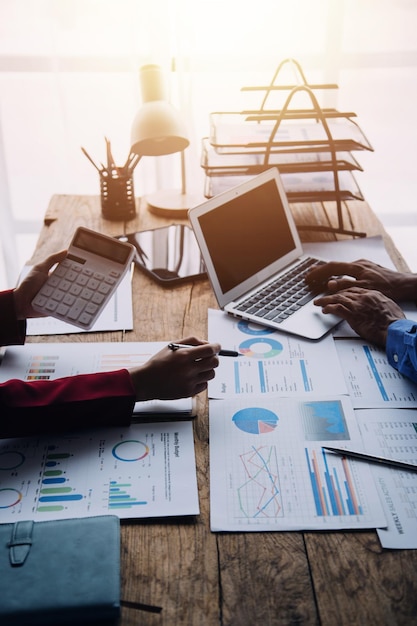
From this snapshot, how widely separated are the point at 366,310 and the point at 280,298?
0.19 m

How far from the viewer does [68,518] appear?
2.75ft

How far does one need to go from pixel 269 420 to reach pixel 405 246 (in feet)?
7.15

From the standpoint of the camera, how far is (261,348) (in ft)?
4.08

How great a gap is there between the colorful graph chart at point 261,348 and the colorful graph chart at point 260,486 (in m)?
0.28

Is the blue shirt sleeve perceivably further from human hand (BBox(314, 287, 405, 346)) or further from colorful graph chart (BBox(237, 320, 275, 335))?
colorful graph chart (BBox(237, 320, 275, 335))

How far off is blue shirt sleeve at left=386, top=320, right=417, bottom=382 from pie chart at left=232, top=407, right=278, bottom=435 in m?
0.26

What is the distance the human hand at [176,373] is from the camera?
1.06 meters

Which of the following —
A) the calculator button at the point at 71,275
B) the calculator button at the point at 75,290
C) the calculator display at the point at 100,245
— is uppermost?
the calculator display at the point at 100,245

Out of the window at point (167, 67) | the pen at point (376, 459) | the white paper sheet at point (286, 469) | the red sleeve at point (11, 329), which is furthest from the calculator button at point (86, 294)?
the window at point (167, 67)

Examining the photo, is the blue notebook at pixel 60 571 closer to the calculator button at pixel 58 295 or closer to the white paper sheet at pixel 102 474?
the white paper sheet at pixel 102 474

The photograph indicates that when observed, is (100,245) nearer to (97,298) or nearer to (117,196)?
(97,298)

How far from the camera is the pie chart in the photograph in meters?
1.01

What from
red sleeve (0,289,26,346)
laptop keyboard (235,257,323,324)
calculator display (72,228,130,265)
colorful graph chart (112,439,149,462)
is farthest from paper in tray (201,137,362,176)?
colorful graph chart (112,439,149,462)

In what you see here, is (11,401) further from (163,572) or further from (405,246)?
(405,246)
